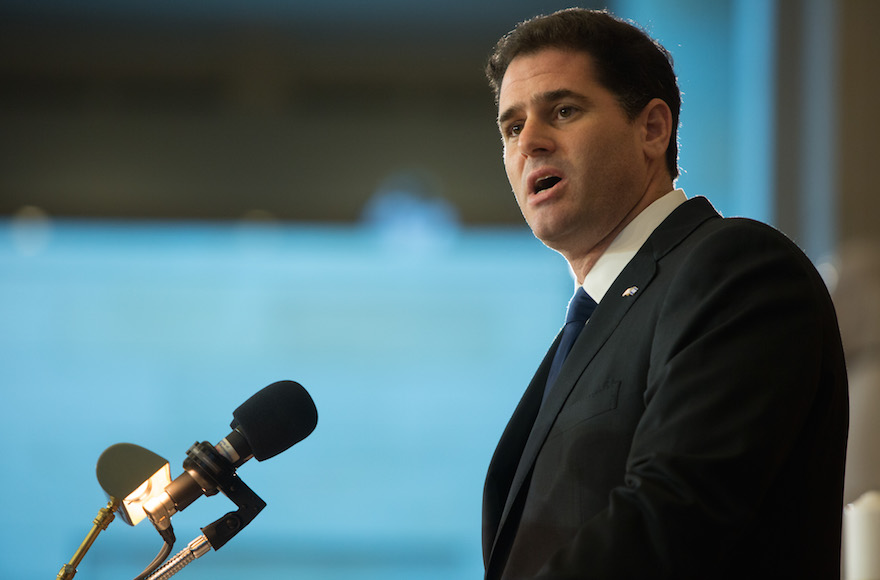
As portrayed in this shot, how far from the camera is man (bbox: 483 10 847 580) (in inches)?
39.9

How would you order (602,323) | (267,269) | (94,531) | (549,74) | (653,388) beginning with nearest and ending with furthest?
(653,388) → (94,531) → (602,323) → (549,74) → (267,269)

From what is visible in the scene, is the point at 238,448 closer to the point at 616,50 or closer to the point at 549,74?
the point at 549,74

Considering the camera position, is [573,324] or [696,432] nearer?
[696,432]

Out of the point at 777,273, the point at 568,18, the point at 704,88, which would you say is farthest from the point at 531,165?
the point at 704,88

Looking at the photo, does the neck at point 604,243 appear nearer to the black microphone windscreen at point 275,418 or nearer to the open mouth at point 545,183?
the open mouth at point 545,183

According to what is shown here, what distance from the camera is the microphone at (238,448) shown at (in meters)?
1.28

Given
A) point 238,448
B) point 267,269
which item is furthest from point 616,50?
point 267,269

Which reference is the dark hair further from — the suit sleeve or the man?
the suit sleeve

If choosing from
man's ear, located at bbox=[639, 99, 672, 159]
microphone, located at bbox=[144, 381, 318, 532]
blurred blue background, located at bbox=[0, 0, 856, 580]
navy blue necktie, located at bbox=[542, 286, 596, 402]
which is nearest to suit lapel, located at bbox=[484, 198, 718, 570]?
navy blue necktie, located at bbox=[542, 286, 596, 402]

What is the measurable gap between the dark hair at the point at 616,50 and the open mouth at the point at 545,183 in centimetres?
19

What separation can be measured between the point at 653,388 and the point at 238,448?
1.91ft

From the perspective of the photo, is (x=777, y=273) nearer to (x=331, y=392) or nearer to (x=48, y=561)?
(x=331, y=392)

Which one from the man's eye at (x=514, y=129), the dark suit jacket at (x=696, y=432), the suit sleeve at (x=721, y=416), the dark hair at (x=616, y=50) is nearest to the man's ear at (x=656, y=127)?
the dark hair at (x=616, y=50)

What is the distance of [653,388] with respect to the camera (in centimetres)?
114
